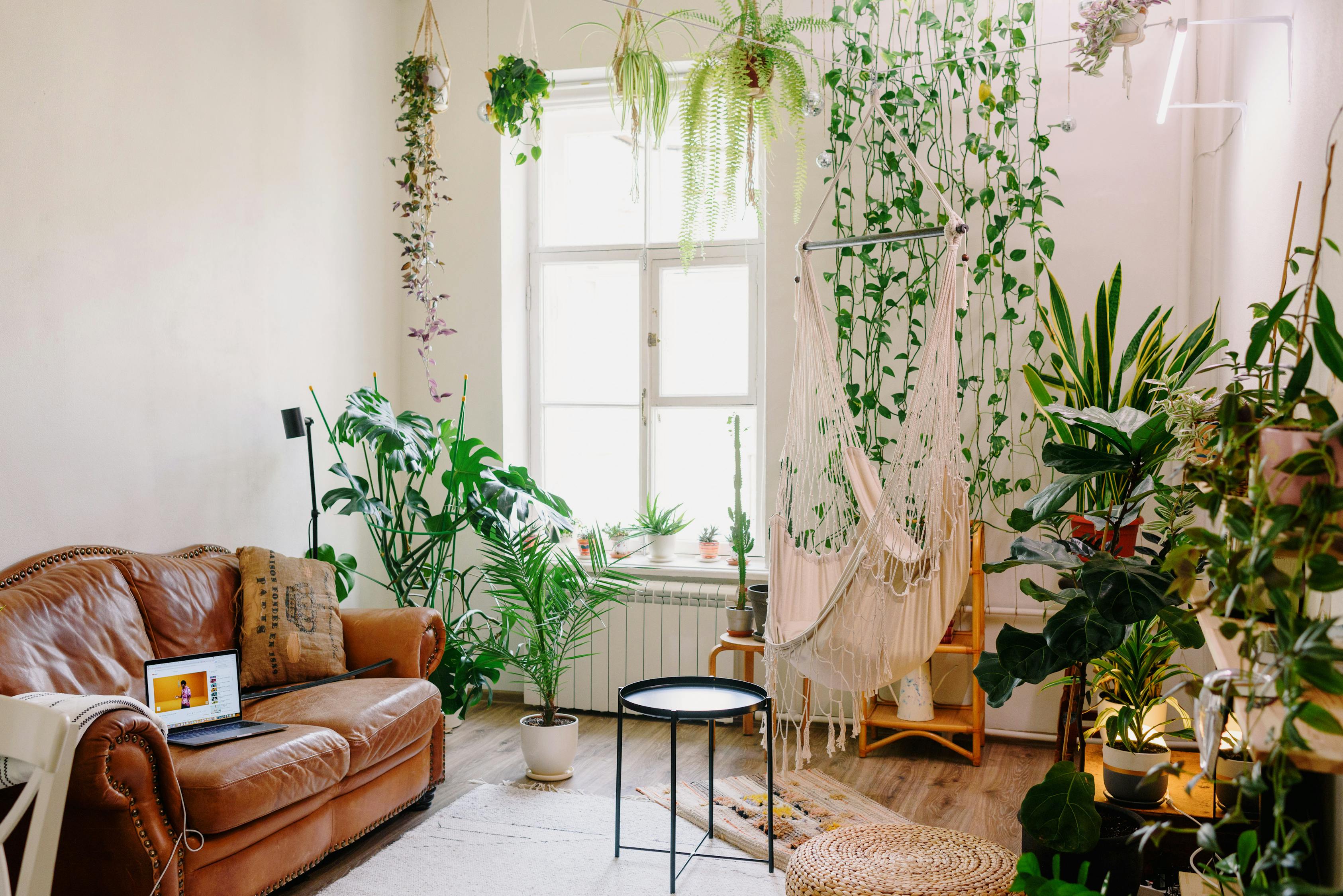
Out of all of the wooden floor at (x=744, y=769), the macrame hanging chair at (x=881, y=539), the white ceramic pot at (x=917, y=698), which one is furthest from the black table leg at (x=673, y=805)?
the white ceramic pot at (x=917, y=698)

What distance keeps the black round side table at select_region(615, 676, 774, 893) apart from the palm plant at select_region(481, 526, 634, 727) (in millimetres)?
660

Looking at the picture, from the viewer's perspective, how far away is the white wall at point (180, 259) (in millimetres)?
2600

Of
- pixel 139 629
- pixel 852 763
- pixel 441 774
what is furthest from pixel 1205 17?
pixel 139 629

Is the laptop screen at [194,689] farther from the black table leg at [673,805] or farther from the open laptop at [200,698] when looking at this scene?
the black table leg at [673,805]

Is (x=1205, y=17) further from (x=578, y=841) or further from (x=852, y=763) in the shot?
(x=578, y=841)

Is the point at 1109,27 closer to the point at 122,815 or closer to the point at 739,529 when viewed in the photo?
the point at 739,529

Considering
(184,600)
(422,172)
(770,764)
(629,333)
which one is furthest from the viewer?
(629,333)

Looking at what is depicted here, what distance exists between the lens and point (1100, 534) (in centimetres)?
264

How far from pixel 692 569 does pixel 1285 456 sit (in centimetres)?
306

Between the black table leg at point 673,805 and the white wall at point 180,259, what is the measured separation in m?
1.74

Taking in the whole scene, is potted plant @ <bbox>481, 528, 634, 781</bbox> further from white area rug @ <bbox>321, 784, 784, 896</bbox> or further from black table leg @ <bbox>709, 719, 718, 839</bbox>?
black table leg @ <bbox>709, 719, 718, 839</bbox>

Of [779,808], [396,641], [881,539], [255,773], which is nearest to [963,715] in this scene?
[779,808]

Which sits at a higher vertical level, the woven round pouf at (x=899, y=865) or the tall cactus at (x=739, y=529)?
the tall cactus at (x=739, y=529)

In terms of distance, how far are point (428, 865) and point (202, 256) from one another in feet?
6.65
